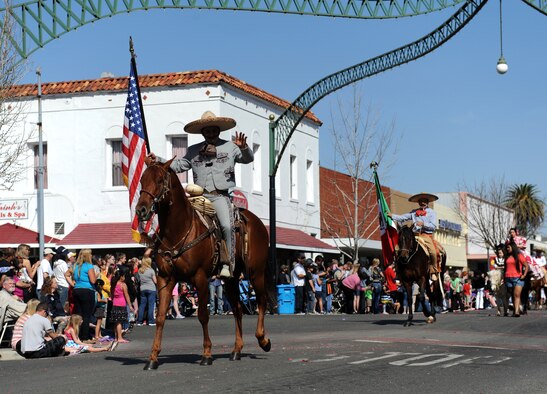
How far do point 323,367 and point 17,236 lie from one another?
28648 millimetres

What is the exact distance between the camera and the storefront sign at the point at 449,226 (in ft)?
251

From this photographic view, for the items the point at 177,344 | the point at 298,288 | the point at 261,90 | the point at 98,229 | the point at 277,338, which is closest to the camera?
the point at 177,344

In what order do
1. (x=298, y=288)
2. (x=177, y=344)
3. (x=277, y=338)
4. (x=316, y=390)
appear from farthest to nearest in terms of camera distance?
1. (x=298, y=288)
2. (x=277, y=338)
3. (x=177, y=344)
4. (x=316, y=390)

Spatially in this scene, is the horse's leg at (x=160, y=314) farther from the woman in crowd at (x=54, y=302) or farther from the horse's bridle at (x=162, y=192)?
the woman in crowd at (x=54, y=302)

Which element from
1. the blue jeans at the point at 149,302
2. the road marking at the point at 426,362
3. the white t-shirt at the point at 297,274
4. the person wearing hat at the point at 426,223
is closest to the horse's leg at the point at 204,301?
the road marking at the point at 426,362

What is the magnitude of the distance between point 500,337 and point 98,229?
2455 cm

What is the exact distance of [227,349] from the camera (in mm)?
15086

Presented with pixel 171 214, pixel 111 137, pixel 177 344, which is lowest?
pixel 177 344

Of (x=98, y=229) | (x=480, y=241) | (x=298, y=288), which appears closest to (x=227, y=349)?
(x=298, y=288)

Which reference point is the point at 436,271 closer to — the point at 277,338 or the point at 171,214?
the point at 277,338

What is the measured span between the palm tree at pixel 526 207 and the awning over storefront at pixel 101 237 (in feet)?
213

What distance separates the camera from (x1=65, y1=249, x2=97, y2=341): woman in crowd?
19250mm

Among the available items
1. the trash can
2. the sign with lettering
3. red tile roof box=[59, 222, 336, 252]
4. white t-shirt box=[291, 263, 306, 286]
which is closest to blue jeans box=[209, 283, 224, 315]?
the trash can

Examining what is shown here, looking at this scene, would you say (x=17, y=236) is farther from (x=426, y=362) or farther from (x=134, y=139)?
(x=426, y=362)
